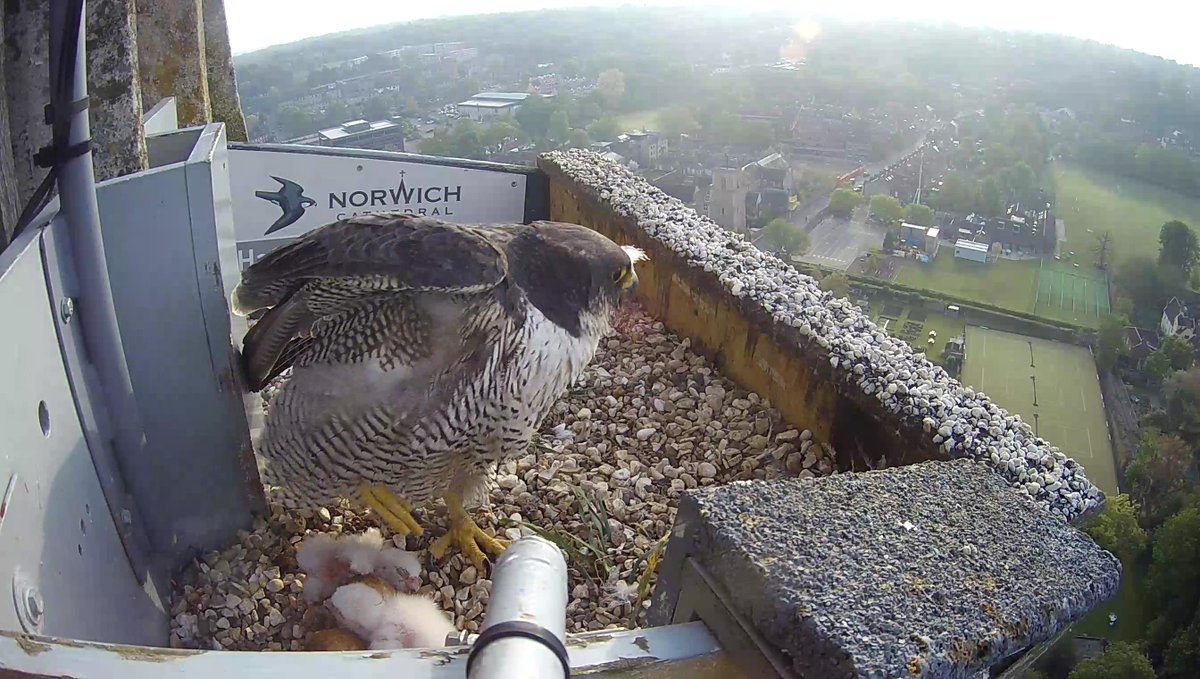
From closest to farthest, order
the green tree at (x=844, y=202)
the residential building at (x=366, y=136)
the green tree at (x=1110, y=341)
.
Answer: the green tree at (x=1110, y=341) < the green tree at (x=844, y=202) < the residential building at (x=366, y=136)

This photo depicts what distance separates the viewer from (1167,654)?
7.47ft

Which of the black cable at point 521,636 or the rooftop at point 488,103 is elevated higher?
the rooftop at point 488,103

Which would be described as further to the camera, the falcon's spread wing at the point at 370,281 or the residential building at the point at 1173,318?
the residential building at the point at 1173,318

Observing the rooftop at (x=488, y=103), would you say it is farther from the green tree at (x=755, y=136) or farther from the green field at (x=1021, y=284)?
the green field at (x=1021, y=284)

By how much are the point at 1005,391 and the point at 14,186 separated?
3.14 meters

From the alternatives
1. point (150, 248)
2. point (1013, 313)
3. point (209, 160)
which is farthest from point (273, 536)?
point (1013, 313)

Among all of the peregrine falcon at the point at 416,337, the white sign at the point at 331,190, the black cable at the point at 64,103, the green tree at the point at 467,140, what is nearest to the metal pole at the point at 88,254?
the black cable at the point at 64,103

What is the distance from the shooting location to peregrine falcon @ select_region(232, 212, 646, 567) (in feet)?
6.88

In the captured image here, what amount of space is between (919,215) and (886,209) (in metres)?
0.16

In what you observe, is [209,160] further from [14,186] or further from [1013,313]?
[1013,313]

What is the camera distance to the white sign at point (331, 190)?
14.3 feet

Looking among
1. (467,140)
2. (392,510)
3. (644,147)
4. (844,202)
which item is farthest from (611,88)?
(392,510)

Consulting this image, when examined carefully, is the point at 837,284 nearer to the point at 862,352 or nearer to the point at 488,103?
the point at 862,352

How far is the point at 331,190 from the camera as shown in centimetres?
451
